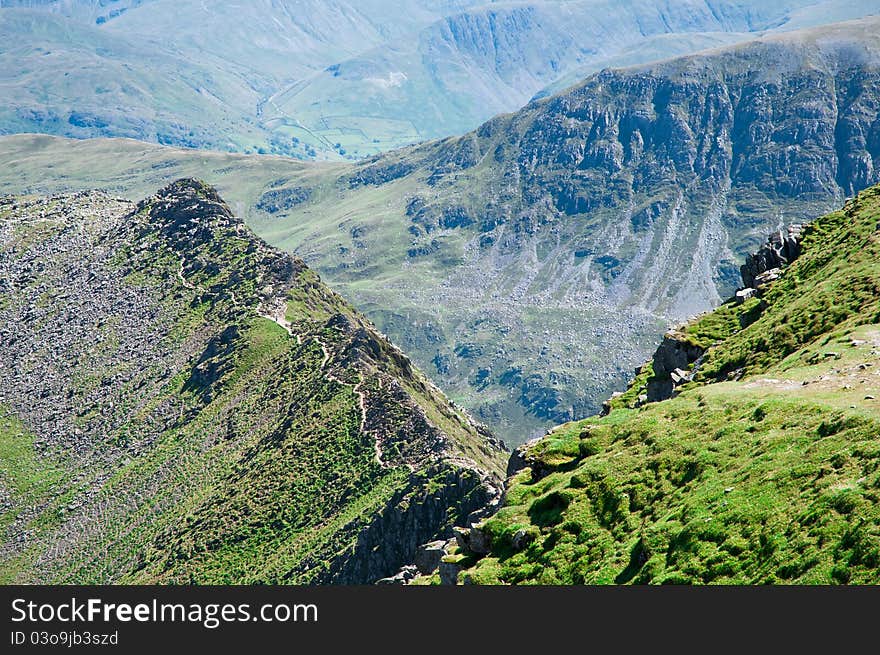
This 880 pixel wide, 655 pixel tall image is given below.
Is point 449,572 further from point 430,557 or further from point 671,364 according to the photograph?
point 671,364

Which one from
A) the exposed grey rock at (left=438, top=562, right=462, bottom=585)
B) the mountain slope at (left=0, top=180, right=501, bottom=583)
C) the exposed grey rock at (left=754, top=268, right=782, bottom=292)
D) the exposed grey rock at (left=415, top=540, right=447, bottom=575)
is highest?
the exposed grey rock at (left=754, top=268, right=782, bottom=292)

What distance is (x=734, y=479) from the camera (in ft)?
137

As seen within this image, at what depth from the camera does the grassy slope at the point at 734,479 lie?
1395 inches

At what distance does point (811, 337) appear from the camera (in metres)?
62.3

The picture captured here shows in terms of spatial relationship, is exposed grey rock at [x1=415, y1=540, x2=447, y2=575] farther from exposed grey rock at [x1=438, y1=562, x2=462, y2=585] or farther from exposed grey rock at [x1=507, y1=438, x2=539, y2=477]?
exposed grey rock at [x1=438, y1=562, x2=462, y2=585]

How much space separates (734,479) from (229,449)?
112500 millimetres

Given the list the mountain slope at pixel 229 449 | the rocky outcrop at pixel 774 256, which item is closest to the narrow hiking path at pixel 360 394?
the mountain slope at pixel 229 449

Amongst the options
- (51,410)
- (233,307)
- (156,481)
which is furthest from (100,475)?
(233,307)

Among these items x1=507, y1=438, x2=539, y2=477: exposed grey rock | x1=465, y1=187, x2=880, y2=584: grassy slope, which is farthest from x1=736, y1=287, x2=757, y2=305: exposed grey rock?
x1=507, y1=438, x2=539, y2=477: exposed grey rock

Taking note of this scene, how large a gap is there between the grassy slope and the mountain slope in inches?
1595

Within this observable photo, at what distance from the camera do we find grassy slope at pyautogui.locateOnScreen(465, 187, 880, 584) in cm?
3544

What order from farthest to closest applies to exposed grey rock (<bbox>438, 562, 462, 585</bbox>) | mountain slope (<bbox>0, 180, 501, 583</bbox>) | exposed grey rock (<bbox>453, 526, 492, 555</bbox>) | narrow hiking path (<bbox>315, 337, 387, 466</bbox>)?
narrow hiking path (<bbox>315, 337, 387, 466</bbox>), mountain slope (<bbox>0, 180, 501, 583</bbox>), exposed grey rock (<bbox>453, 526, 492, 555</bbox>), exposed grey rock (<bbox>438, 562, 462, 585</bbox>)

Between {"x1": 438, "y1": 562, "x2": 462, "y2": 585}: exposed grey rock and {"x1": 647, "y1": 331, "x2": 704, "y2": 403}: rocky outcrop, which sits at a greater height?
{"x1": 647, "y1": 331, "x2": 704, "y2": 403}: rocky outcrop

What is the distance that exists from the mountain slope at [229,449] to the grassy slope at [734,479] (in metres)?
40.5
